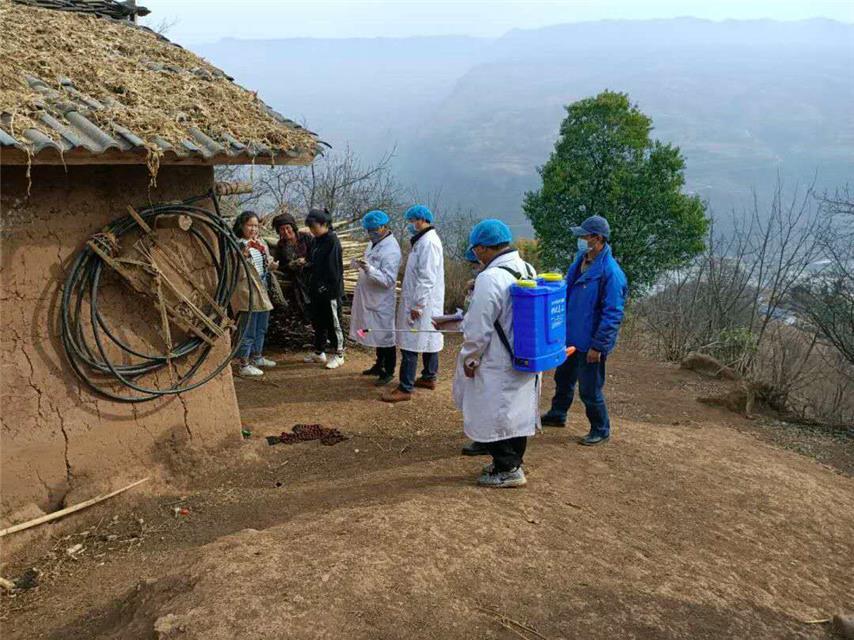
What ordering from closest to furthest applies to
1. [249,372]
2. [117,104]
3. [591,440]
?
[117,104] → [591,440] → [249,372]

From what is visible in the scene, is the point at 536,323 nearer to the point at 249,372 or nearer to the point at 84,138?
the point at 84,138

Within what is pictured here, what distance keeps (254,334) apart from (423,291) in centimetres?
210

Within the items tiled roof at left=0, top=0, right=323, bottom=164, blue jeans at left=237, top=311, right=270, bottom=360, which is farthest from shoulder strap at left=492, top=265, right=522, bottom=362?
blue jeans at left=237, top=311, right=270, bottom=360

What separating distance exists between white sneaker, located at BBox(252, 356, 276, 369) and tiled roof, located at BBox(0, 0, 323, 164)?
316 cm

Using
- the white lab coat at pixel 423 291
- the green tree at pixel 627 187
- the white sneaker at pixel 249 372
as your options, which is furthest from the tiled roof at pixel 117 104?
the green tree at pixel 627 187

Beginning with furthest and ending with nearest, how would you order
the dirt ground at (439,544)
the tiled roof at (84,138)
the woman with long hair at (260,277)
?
the woman with long hair at (260,277) → the tiled roof at (84,138) → the dirt ground at (439,544)

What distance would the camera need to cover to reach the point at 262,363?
7.45 m

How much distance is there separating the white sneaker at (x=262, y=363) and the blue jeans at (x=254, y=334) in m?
0.12

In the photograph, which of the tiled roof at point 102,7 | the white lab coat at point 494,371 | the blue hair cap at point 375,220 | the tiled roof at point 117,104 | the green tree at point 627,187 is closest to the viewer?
the tiled roof at point 117,104

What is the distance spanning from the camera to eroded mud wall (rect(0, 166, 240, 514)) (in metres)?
3.90

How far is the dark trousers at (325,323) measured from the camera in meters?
7.11

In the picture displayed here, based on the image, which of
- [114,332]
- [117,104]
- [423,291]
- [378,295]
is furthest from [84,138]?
[378,295]

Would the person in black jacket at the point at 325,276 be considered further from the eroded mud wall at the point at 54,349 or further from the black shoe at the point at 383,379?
the eroded mud wall at the point at 54,349

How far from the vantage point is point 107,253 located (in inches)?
163
